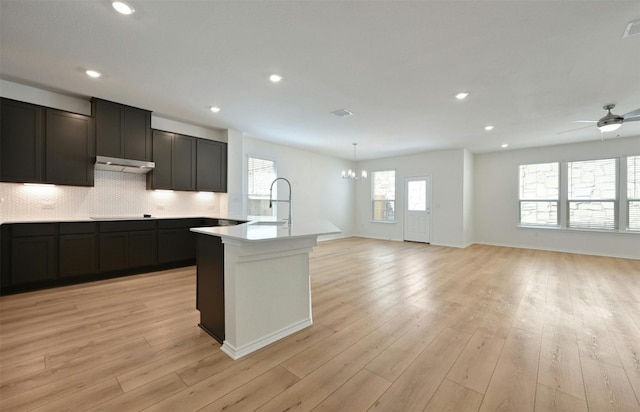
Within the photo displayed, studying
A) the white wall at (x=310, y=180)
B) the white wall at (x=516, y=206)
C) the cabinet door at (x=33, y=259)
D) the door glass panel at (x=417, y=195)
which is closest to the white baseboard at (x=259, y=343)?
the cabinet door at (x=33, y=259)

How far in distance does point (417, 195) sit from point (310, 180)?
344 centimetres

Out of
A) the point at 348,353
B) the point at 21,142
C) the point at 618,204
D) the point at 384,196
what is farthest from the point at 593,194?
the point at 21,142

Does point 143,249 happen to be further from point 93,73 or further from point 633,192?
point 633,192

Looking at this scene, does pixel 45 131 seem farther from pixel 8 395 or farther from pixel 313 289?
pixel 313 289

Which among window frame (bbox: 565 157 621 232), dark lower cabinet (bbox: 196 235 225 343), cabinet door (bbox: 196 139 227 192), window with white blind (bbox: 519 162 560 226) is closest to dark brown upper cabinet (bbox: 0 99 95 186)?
cabinet door (bbox: 196 139 227 192)

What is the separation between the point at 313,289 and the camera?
12.2 feet

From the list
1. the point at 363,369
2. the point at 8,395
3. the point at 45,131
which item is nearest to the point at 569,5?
the point at 363,369

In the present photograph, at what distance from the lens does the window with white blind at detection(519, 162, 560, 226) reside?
7062 mm

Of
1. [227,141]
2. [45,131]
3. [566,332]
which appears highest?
[227,141]

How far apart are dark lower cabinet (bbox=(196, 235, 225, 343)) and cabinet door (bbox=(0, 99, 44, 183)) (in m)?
3.02

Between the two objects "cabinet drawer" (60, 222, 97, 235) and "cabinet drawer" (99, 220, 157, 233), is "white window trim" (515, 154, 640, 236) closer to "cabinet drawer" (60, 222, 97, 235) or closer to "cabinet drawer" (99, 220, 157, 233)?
"cabinet drawer" (99, 220, 157, 233)

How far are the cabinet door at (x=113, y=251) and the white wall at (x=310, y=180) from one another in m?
2.19

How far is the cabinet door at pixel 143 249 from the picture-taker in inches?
170

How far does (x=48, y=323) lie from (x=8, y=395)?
4.10 ft
